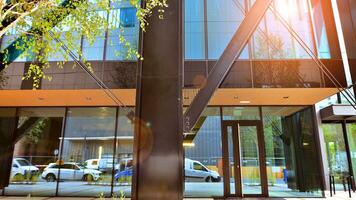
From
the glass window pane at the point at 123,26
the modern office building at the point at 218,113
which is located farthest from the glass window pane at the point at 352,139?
the glass window pane at the point at 123,26

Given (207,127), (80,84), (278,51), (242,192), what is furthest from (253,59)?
(80,84)

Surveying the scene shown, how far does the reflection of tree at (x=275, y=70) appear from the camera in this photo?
6.72 m

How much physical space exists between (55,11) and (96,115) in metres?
6.04

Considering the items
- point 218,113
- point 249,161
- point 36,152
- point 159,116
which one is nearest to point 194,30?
point 218,113

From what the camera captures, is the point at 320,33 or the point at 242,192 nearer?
the point at 320,33

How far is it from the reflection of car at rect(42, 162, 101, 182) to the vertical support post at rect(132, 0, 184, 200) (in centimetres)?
719

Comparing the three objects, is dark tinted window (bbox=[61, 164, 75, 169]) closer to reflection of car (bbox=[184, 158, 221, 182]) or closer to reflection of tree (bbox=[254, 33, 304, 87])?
reflection of car (bbox=[184, 158, 221, 182])

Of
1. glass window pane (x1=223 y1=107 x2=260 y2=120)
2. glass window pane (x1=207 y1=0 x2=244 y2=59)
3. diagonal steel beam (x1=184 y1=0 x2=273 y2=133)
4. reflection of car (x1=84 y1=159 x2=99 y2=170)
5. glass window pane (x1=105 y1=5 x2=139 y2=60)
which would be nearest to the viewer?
diagonal steel beam (x1=184 y1=0 x2=273 y2=133)

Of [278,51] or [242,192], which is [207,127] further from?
[278,51]

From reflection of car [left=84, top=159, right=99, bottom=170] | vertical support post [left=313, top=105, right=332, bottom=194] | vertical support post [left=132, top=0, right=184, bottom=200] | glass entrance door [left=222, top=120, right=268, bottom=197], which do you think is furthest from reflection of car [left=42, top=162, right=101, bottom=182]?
vertical support post [left=132, top=0, right=184, bottom=200]

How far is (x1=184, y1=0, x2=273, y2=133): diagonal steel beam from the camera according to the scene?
8.95 feet

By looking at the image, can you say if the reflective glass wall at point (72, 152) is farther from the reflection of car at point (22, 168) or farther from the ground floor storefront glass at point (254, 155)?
the ground floor storefront glass at point (254, 155)

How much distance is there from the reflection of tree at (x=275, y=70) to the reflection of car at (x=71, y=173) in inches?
234

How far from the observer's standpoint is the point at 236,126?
8.52 metres
